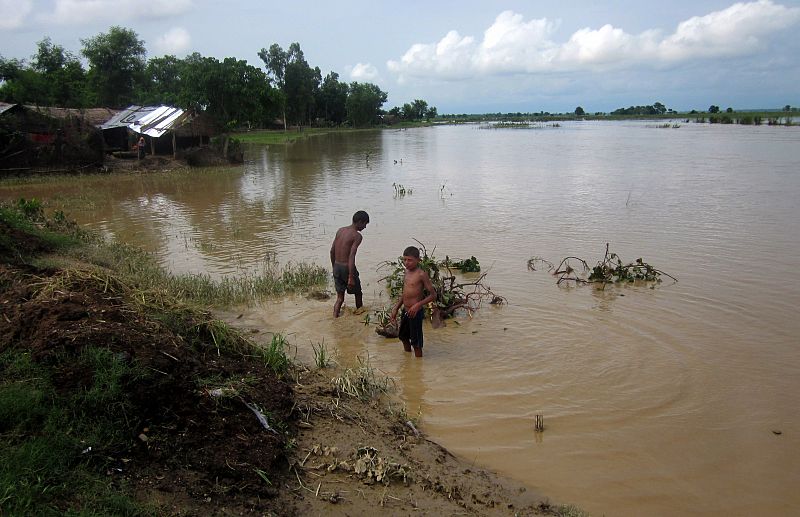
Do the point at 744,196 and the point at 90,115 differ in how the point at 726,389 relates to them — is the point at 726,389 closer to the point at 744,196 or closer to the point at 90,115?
the point at 744,196

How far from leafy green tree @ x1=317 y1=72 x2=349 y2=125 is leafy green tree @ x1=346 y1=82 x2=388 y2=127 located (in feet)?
4.89

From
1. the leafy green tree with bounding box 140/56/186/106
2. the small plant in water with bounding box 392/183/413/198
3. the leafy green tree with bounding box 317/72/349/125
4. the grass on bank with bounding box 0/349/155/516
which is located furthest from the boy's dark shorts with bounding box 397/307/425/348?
the leafy green tree with bounding box 317/72/349/125

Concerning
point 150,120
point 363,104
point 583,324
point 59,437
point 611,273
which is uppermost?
point 363,104

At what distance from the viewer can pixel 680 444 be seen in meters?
4.51

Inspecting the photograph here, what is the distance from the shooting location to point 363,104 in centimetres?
7569

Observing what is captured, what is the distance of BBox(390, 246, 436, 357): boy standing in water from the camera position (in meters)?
5.72

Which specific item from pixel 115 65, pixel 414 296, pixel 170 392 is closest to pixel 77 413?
pixel 170 392

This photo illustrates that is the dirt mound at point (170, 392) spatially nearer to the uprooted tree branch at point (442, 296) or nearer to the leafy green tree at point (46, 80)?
the uprooted tree branch at point (442, 296)

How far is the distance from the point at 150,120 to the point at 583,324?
2347 centimetres

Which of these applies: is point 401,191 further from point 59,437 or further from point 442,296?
point 59,437

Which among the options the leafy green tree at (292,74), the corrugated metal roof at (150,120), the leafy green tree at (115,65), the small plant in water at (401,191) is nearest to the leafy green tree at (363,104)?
the leafy green tree at (292,74)

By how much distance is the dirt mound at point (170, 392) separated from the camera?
3.16 meters

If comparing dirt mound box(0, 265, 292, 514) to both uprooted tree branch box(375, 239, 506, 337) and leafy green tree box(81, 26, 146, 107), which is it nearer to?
uprooted tree branch box(375, 239, 506, 337)

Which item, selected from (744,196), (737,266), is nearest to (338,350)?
(737,266)
